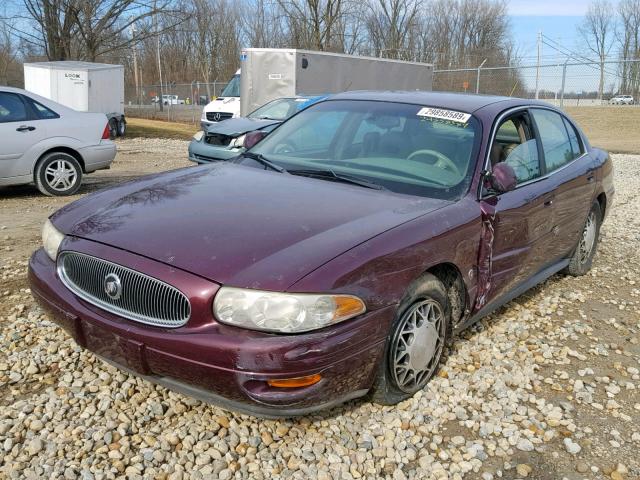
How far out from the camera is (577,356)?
3809 mm

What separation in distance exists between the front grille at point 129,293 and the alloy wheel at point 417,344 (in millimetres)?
1032

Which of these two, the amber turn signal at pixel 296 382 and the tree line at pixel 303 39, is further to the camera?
the tree line at pixel 303 39

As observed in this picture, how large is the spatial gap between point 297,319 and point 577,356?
228 cm

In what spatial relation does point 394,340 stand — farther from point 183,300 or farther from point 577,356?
point 577,356

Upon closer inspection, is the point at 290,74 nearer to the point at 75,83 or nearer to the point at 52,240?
the point at 75,83

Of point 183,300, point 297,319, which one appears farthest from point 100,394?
point 297,319

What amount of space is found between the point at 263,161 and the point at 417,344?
5.43ft

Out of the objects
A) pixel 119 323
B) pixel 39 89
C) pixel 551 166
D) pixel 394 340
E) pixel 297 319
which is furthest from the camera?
pixel 39 89

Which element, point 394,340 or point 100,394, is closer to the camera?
point 394,340

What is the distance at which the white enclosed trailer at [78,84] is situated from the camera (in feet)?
63.9

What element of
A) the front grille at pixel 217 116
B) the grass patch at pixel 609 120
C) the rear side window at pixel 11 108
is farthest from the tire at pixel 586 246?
the grass patch at pixel 609 120

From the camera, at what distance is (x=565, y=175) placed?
175 inches

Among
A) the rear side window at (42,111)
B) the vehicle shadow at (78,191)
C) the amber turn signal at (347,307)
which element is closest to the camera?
the amber turn signal at (347,307)

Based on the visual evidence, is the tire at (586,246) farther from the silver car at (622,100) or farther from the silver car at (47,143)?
the silver car at (622,100)
